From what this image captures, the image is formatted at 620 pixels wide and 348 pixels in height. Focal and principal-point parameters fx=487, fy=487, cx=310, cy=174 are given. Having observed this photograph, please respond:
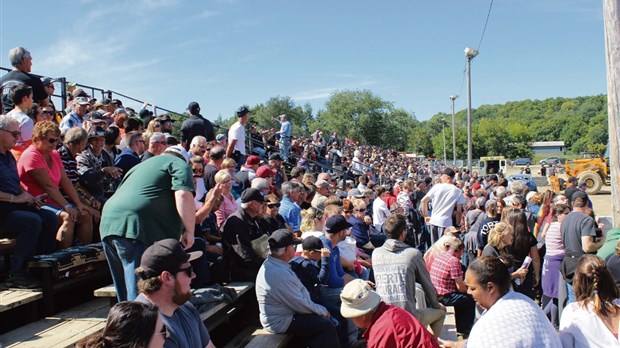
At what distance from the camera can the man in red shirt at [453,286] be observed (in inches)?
238

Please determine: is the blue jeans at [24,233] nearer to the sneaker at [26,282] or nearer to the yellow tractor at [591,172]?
the sneaker at [26,282]

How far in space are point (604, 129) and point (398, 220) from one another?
147 meters

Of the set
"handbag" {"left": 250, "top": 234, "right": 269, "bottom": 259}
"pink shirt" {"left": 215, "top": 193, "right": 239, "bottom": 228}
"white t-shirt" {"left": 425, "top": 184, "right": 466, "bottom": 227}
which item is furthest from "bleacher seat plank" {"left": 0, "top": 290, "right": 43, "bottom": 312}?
"white t-shirt" {"left": 425, "top": 184, "right": 466, "bottom": 227}

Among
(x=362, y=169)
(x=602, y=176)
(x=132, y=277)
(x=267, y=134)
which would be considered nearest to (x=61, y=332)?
(x=132, y=277)

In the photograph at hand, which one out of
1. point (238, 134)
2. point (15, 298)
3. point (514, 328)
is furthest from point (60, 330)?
point (238, 134)

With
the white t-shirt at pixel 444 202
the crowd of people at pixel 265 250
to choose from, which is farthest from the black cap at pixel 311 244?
the white t-shirt at pixel 444 202

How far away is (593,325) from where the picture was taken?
11.5 feet

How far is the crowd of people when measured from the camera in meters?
3.12

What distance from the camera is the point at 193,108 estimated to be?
9.56 meters

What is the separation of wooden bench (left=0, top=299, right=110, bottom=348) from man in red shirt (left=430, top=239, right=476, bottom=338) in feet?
12.6

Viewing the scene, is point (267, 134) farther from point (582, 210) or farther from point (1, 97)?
point (582, 210)

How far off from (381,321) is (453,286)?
278 centimetres

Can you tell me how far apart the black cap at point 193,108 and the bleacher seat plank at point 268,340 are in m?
5.67

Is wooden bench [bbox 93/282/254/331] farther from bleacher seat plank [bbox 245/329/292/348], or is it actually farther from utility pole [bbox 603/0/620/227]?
utility pole [bbox 603/0/620/227]
